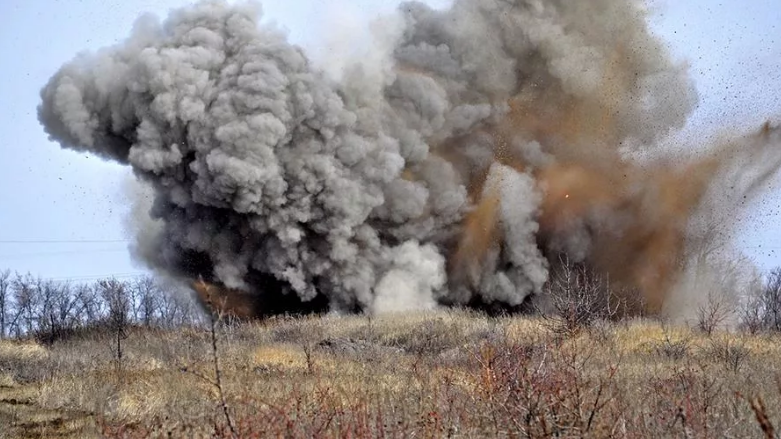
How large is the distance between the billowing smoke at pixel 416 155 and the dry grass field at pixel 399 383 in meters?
6.99

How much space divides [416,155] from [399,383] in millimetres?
23508

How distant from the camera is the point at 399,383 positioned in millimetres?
14570

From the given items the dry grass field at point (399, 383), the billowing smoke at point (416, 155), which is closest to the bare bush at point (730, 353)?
the dry grass field at point (399, 383)

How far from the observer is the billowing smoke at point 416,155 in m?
34.2

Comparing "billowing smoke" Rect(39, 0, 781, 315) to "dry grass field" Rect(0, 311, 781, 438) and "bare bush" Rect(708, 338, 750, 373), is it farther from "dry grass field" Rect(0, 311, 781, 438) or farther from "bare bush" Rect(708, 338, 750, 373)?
"bare bush" Rect(708, 338, 750, 373)

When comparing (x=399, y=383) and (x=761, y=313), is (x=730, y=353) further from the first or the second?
(x=761, y=313)

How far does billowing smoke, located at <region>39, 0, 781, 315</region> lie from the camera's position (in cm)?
3419

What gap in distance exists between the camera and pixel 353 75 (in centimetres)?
3634

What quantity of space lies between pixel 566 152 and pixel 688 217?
6834 millimetres

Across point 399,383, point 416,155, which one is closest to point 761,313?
point 416,155

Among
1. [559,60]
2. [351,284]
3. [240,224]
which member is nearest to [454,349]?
[351,284]

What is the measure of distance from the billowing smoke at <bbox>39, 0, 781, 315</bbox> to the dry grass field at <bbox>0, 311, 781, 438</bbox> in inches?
275

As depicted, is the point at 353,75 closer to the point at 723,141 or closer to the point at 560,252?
the point at 560,252

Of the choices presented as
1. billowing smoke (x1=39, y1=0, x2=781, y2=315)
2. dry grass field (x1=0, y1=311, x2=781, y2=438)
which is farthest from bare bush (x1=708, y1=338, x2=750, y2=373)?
billowing smoke (x1=39, y1=0, x2=781, y2=315)
